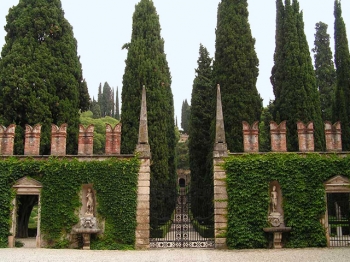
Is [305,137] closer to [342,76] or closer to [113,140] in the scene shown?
[113,140]

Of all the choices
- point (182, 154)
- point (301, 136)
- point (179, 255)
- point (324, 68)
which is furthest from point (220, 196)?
point (182, 154)

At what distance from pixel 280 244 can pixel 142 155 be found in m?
5.52

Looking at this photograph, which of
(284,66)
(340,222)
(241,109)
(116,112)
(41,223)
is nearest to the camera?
(41,223)

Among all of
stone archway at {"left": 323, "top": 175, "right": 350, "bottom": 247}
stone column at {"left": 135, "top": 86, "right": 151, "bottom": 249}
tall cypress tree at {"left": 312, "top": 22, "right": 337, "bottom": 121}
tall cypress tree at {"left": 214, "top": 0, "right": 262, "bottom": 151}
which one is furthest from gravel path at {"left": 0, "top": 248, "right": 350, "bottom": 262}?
tall cypress tree at {"left": 312, "top": 22, "right": 337, "bottom": 121}

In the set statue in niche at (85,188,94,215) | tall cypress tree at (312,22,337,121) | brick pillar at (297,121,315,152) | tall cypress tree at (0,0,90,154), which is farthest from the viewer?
tall cypress tree at (312,22,337,121)

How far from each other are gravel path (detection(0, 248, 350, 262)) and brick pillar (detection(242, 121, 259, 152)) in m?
3.45

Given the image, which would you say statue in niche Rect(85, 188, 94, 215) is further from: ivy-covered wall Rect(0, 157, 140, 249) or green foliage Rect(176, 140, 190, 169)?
green foliage Rect(176, 140, 190, 169)

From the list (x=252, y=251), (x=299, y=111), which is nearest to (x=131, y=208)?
(x=252, y=251)

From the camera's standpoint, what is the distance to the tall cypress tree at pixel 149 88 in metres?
20.5

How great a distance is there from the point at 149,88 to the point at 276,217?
10.9m

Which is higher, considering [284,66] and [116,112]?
[116,112]

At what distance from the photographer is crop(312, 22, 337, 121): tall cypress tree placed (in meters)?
29.7

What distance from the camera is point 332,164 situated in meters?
13.5

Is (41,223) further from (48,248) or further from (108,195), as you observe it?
(108,195)
